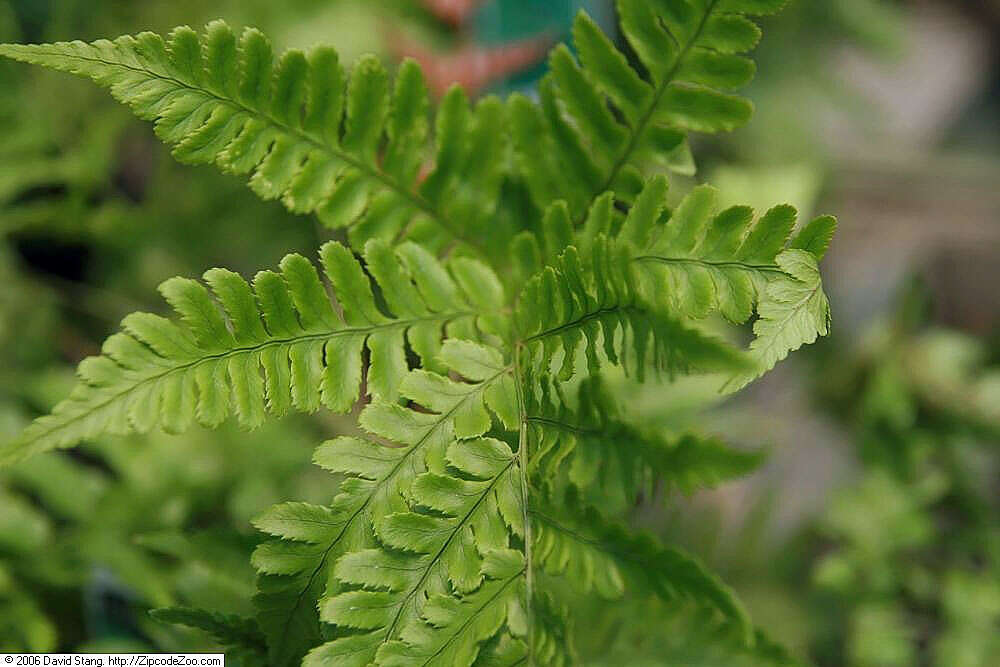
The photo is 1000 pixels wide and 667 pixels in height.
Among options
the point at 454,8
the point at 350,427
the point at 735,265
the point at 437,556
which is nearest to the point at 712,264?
the point at 735,265

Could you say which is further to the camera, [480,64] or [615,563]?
[480,64]

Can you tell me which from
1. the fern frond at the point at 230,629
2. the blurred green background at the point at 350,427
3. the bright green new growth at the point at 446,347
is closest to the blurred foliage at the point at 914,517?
the blurred green background at the point at 350,427

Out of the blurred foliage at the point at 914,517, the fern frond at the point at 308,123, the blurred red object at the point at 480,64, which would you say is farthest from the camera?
the blurred foliage at the point at 914,517

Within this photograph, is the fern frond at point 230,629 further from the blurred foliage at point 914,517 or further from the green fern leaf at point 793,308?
the blurred foliage at point 914,517

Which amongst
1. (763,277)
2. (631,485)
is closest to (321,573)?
(631,485)

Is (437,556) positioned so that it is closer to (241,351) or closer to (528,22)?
(241,351)

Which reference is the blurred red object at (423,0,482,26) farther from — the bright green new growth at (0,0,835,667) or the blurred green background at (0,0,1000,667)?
the bright green new growth at (0,0,835,667)

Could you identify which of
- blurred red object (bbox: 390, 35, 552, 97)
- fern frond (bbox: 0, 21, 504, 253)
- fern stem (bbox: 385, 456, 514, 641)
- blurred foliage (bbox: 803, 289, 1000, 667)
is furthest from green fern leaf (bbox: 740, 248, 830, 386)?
blurred foliage (bbox: 803, 289, 1000, 667)
